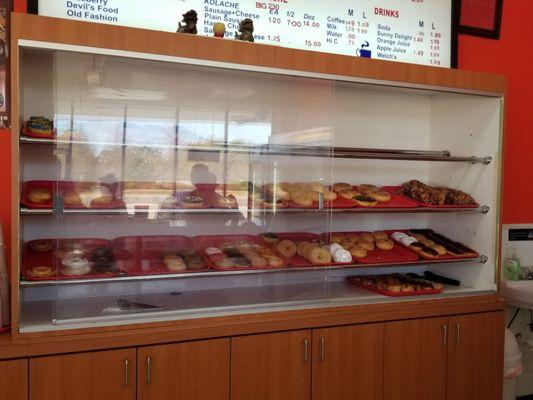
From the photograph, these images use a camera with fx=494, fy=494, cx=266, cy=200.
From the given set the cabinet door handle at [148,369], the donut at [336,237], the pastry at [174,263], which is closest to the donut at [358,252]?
the donut at [336,237]

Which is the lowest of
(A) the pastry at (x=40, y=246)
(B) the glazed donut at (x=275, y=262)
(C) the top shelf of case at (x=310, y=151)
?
(B) the glazed donut at (x=275, y=262)

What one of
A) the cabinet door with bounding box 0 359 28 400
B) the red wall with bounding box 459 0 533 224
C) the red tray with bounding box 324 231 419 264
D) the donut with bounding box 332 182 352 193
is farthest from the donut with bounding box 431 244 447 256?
the cabinet door with bounding box 0 359 28 400

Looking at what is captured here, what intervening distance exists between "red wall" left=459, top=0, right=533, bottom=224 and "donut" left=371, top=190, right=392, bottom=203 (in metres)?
1.18

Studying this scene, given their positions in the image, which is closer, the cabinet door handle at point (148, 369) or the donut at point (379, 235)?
the cabinet door handle at point (148, 369)

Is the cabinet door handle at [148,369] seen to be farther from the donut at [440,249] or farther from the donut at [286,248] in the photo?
the donut at [440,249]

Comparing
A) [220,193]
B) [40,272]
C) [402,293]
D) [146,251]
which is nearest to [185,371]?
[146,251]

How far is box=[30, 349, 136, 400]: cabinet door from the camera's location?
209 cm

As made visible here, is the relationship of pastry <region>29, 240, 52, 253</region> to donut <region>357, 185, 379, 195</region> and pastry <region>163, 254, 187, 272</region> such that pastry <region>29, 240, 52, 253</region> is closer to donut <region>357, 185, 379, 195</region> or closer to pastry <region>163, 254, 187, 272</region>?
pastry <region>163, 254, 187, 272</region>

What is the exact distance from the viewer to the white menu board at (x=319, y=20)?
105 inches

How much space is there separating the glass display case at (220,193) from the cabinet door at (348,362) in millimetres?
164

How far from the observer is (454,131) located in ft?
11.0

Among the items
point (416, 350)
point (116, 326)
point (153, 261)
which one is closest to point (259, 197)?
point (153, 261)

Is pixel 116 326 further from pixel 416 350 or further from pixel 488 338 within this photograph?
pixel 488 338

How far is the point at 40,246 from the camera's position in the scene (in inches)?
96.5
